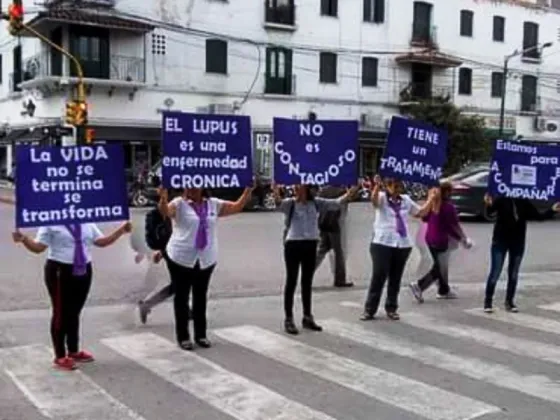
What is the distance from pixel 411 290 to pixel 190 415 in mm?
5868

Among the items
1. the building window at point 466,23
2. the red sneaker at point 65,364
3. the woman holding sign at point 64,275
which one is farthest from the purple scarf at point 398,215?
the building window at point 466,23

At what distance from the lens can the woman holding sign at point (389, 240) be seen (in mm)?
9094

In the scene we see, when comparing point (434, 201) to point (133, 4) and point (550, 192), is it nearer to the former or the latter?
point (550, 192)

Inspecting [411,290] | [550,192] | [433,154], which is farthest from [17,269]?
[550,192]

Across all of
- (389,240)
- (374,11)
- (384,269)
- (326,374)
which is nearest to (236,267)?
(384,269)

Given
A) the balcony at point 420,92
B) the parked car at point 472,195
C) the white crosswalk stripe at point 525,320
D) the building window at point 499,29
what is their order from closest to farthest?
the white crosswalk stripe at point 525,320
the parked car at point 472,195
the balcony at point 420,92
the building window at point 499,29

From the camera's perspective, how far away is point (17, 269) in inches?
516

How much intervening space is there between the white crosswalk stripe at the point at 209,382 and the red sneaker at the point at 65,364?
548mm

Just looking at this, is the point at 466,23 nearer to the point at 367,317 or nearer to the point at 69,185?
the point at 367,317

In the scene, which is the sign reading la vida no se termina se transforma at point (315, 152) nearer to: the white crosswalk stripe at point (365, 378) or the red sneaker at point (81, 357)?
the white crosswalk stripe at point (365, 378)

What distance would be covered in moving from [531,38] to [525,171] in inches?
1680

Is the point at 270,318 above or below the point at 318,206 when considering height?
below

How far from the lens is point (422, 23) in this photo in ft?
145

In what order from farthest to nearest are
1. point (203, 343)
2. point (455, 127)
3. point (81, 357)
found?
1. point (455, 127)
2. point (203, 343)
3. point (81, 357)
